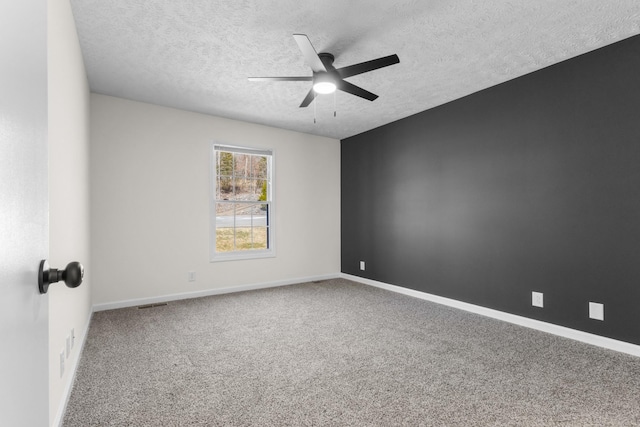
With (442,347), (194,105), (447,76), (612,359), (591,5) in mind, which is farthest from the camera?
(194,105)

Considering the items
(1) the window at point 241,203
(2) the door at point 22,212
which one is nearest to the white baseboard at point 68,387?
(2) the door at point 22,212

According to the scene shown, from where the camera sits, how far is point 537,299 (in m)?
3.37

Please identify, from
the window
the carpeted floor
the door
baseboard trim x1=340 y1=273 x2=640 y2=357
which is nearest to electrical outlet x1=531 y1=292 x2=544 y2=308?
baseboard trim x1=340 y1=273 x2=640 y2=357

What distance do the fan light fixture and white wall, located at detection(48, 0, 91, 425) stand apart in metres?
1.77

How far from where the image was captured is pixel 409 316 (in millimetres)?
3760

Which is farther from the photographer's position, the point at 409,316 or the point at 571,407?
the point at 409,316

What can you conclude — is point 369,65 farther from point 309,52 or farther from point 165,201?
point 165,201

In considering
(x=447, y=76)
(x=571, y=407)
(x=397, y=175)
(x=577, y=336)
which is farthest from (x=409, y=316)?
(x=447, y=76)

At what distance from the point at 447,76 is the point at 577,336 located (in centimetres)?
281

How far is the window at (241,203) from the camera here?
4910 millimetres

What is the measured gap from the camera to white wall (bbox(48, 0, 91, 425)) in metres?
1.80

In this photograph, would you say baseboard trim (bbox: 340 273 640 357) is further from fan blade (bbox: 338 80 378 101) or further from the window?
fan blade (bbox: 338 80 378 101)

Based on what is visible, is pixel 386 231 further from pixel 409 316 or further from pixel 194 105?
pixel 194 105

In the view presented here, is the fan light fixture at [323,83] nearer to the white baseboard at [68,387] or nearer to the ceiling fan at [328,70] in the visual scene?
the ceiling fan at [328,70]
